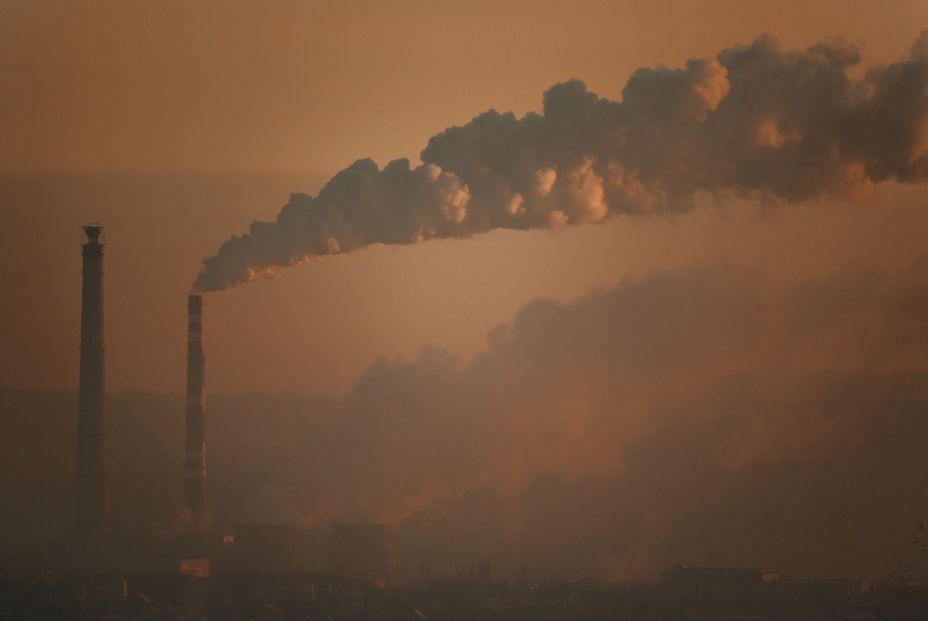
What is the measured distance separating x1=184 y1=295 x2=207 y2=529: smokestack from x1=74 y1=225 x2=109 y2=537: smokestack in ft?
14.2

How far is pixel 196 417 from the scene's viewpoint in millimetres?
101875

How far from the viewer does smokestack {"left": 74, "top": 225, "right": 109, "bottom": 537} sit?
99.1 meters

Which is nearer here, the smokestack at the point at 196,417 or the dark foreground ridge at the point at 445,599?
the dark foreground ridge at the point at 445,599

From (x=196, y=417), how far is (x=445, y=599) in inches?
694

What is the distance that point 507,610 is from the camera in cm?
8800

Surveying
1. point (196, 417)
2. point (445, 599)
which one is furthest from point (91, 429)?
point (445, 599)

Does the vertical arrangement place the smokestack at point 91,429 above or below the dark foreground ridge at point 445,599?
above

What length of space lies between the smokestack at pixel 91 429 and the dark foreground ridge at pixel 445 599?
700 cm

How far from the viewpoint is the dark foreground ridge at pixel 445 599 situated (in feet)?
282

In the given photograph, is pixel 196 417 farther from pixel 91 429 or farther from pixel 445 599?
pixel 445 599

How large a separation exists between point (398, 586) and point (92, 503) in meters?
15.3

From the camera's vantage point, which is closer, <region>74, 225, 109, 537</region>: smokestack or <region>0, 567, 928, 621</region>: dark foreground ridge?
<region>0, 567, 928, 621</region>: dark foreground ridge

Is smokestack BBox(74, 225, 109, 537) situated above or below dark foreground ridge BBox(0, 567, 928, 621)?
above

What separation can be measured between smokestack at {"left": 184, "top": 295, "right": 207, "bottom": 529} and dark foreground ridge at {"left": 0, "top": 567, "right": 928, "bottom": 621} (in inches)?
371
